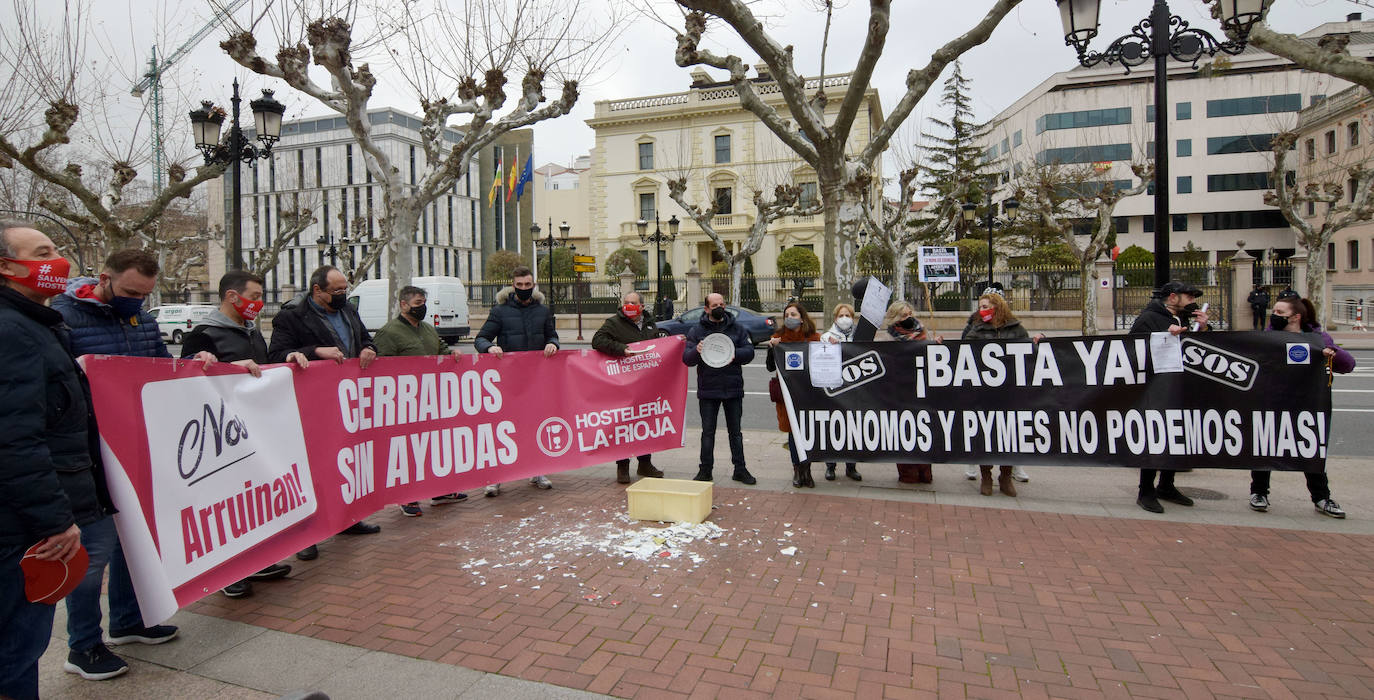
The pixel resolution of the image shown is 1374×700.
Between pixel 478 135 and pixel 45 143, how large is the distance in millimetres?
8669

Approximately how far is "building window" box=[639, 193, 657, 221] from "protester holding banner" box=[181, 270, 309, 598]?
160 feet

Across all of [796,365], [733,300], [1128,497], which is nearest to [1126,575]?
[1128,497]

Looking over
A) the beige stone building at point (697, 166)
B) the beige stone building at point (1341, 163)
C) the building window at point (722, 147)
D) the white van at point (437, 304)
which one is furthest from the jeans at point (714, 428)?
the building window at point (722, 147)

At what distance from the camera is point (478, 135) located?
14.1 metres

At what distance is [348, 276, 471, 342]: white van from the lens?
26.1m

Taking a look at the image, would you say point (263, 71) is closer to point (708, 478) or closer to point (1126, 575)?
point (708, 478)

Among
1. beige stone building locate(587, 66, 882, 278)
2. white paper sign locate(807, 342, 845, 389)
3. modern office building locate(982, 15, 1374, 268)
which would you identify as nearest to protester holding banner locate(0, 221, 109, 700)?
white paper sign locate(807, 342, 845, 389)

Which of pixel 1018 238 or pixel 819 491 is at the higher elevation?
pixel 1018 238

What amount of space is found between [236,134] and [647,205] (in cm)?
4206

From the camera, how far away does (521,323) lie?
21.8 feet

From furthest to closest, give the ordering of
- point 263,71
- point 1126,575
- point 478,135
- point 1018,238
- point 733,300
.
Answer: point 1018,238 → point 733,300 → point 478,135 → point 263,71 → point 1126,575

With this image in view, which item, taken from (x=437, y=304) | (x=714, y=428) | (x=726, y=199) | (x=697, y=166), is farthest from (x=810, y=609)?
(x=697, y=166)

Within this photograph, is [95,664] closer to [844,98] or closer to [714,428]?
[714,428]

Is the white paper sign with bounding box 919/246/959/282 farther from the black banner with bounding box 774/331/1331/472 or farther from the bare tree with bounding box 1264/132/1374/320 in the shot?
the black banner with bounding box 774/331/1331/472
